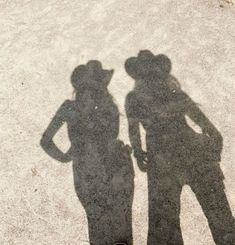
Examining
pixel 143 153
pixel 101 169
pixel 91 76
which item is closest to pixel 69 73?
pixel 91 76

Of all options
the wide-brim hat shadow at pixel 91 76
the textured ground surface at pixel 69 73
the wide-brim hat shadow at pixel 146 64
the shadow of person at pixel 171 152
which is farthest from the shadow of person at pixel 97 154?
the wide-brim hat shadow at pixel 146 64

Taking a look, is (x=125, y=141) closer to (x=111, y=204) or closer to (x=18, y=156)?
(x=111, y=204)

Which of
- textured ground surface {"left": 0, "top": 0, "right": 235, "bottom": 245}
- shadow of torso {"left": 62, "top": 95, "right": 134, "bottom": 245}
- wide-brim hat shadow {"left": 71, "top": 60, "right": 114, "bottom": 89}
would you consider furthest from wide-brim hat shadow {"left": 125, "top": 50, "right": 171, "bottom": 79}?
shadow of torso {"left": 62, "top": 95, "right": 134, "bottom": 245}

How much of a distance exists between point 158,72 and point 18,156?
3.44 m

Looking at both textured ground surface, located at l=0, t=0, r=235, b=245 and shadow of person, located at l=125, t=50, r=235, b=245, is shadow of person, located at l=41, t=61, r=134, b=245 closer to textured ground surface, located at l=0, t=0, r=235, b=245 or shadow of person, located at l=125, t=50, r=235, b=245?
textured ground surface, located at l=0, t=0, r=235, b=245

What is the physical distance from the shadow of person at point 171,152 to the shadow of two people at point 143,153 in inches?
0.6

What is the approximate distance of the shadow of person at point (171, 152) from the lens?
6.24 meters

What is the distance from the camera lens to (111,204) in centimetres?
661

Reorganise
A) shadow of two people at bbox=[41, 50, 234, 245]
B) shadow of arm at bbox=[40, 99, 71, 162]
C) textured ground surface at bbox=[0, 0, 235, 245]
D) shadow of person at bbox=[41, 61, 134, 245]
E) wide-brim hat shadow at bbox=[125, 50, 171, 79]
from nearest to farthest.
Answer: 1. shadow of two people at bbox=[41, 50, 234, 245]
2. shadow of person at bbox=[41, 61, 134, 245]
3. textured ground surface at bbox=[0, 0, 235, 245]
4. shadow of arm at bbox=[40, 99, 71, 162]
5. wide-brim hat shadow at bbox=[125, 50, 171, 79]

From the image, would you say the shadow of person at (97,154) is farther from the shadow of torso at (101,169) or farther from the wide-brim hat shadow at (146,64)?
the wide-brim hat shadow at (146,64)

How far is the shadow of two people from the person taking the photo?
250 inches

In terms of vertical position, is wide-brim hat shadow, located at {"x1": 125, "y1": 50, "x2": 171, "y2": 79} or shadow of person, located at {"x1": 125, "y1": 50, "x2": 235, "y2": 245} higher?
wide-brim hat shadow, located at {"x1": 125, "y1": 50, "x2": 171, "y2": 79}

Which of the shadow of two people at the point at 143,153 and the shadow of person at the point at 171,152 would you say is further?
the shadow of two people at the point at 143,153

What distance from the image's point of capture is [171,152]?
23.0ft
